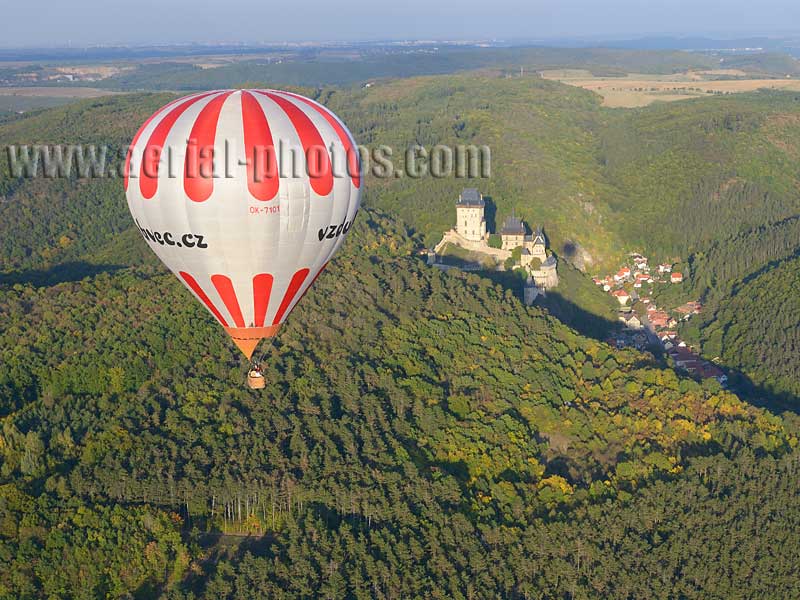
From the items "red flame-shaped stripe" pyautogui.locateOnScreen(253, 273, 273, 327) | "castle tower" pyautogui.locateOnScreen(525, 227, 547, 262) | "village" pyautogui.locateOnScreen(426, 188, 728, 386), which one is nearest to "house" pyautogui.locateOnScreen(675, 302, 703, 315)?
"village" pyautogui.locateOnScreen(426, 188, 728, 386)

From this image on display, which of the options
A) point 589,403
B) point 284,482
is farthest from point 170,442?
point 589,403

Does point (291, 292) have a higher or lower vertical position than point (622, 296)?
higher

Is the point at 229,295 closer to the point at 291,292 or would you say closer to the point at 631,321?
the point at 291,292

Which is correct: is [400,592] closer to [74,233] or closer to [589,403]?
[589,403]

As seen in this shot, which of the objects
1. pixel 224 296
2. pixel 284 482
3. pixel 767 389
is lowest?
pixel 767 389

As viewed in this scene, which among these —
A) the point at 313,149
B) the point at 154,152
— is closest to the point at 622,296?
the point at 313,149

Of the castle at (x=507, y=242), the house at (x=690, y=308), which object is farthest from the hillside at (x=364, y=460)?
the house at (x=690, y=308)

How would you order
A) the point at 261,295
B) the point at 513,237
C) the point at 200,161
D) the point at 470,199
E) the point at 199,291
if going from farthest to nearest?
the point at 470,199 → the point at 513,237 → the point at 199,291 → the point at 261,295 → the point at 200,161
